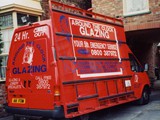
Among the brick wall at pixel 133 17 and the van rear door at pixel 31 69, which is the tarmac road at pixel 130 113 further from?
the brick wall at pixel 133 17

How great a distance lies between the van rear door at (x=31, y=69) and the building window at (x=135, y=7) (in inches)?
285

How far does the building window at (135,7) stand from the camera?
43.5 feet

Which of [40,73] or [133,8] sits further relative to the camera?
[133,8]

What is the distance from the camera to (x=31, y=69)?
7301 millimetres

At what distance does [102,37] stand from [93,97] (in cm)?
205

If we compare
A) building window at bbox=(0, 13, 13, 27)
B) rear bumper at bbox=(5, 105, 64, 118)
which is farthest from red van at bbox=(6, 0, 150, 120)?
building window at bbox=(0, 13, 13, 27)

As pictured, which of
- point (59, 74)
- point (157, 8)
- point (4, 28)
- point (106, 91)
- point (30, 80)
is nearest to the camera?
point (59, 74)

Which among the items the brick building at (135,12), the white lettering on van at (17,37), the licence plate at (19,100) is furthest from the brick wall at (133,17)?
the licence plate at (19,100)

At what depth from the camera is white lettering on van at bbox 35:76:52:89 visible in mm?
6906

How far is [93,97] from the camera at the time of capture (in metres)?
7.74

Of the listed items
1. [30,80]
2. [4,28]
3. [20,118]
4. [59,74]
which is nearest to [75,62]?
[59,74]

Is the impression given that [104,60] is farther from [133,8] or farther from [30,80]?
[133,8]

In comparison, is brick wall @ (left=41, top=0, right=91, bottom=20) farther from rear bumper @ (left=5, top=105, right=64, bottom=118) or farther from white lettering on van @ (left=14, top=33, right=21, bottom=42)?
rear bumper @ (left=5, top=105, right=64, bottom=118)

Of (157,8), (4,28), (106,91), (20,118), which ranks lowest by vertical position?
(20,118)
